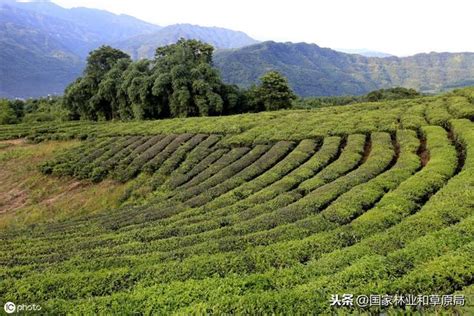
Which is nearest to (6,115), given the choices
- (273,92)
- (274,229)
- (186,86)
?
(186,86)

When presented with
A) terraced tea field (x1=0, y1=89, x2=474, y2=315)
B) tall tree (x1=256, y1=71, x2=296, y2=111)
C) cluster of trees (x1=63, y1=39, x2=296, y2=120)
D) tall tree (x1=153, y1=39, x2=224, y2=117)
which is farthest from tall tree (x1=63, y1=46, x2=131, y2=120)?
terraced tea field (x1=0, y1=89, x2=474, y2=315)

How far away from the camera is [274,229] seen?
14422mm

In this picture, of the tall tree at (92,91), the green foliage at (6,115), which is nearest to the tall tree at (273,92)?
the tall tree at (92,91)

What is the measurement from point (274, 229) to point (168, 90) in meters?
45.6

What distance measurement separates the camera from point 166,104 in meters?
58.5

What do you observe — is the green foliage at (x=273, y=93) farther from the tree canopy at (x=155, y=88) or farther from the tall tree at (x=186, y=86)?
Result: the tall tree at (x=186, y=86)

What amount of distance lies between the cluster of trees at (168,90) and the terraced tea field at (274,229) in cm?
2364

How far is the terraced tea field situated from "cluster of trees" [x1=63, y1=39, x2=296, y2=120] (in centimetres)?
2364

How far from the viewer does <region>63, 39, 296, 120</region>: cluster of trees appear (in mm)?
55188

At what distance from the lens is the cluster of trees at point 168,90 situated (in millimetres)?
55188

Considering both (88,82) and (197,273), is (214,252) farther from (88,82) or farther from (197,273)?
(88,82)

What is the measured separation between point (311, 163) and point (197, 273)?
46.6 feet

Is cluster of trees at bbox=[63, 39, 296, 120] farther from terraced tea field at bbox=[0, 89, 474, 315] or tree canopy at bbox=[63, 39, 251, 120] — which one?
terraced tea field at bbox=[0, 89, 474, 315]

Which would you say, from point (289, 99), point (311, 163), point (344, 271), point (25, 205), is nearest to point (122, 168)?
point (25, 205)
